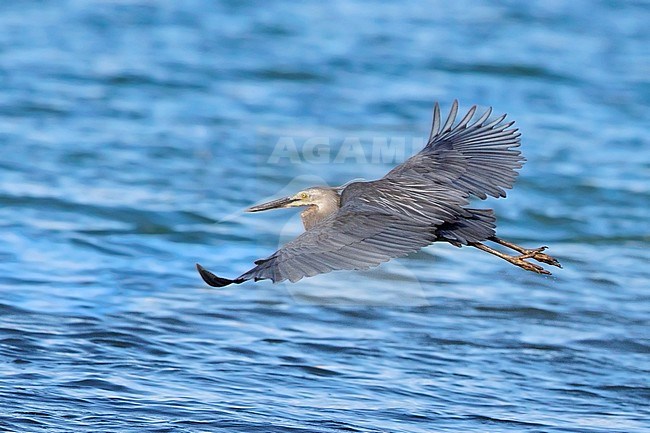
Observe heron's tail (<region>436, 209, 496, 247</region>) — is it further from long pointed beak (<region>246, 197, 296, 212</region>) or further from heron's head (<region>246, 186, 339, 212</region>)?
long pointed beak (<region>246, 197, 296, 212</region>)

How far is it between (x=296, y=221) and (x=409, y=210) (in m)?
4.09

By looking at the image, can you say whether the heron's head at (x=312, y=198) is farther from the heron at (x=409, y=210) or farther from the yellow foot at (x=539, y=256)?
the yellow foot at (x=539, y=256)

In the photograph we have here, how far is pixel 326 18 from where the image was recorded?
14.9 meters

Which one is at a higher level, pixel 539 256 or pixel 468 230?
pixel 468 230

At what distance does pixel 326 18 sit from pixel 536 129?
404cm

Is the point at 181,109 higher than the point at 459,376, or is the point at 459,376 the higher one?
the point at 181,109

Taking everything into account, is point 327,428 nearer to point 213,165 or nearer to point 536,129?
point 213,165

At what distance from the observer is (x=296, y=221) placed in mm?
9641

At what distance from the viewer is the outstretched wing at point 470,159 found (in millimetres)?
6000

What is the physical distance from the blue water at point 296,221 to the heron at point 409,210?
0.84 m

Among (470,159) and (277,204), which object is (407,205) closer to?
(470,159)

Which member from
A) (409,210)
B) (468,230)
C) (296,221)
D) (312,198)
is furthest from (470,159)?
(296,221)

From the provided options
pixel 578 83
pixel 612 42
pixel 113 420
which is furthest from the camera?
pixel 612 42

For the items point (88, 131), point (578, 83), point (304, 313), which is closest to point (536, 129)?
point (578, 83)
